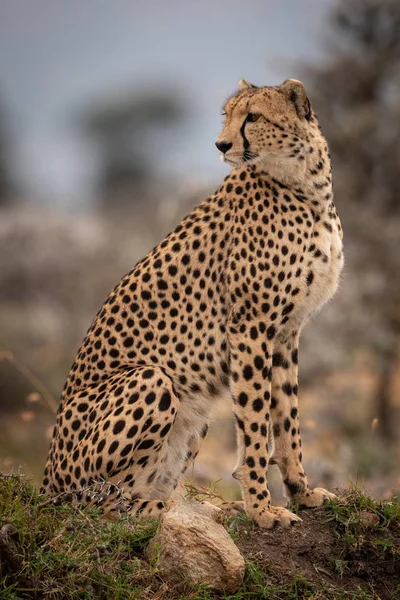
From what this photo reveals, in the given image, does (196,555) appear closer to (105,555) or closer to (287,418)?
(105,555)

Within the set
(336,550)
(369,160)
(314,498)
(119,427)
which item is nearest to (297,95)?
(119,427)

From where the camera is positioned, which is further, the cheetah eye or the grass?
the cheetah eye

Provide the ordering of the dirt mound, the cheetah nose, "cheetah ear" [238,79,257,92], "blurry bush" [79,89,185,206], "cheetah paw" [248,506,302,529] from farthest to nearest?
"blurry bush" [79,89,185,206], "cheetah ear" [238,79,257,92], the cheetah nose, "cheetah paw" [248,506,302,529], the dirt mound

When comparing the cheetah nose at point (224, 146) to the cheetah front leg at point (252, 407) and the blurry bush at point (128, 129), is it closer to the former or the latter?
the cheetah front leg at point (252, 407)

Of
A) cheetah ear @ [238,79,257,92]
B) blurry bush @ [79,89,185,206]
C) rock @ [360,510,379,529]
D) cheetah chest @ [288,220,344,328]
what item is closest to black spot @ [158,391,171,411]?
cheetah chest @ [288,220,344,328]

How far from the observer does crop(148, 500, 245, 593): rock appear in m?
3.13

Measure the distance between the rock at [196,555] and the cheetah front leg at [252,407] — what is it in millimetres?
594

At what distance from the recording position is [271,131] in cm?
393

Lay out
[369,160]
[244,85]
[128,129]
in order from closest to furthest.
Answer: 1. [244,85]
2. [369,160]
3. [128,129]

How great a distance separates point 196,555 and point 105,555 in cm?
34

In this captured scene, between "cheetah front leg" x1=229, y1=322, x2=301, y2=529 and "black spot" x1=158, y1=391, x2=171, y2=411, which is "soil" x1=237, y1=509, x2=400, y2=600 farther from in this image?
"black spot" x1=158, y1=391, x2=171, y2=411

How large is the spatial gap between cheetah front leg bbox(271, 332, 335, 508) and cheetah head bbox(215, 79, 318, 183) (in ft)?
2.61

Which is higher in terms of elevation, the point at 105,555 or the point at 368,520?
the point at 368,520

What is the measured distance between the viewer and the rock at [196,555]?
3.13 m
